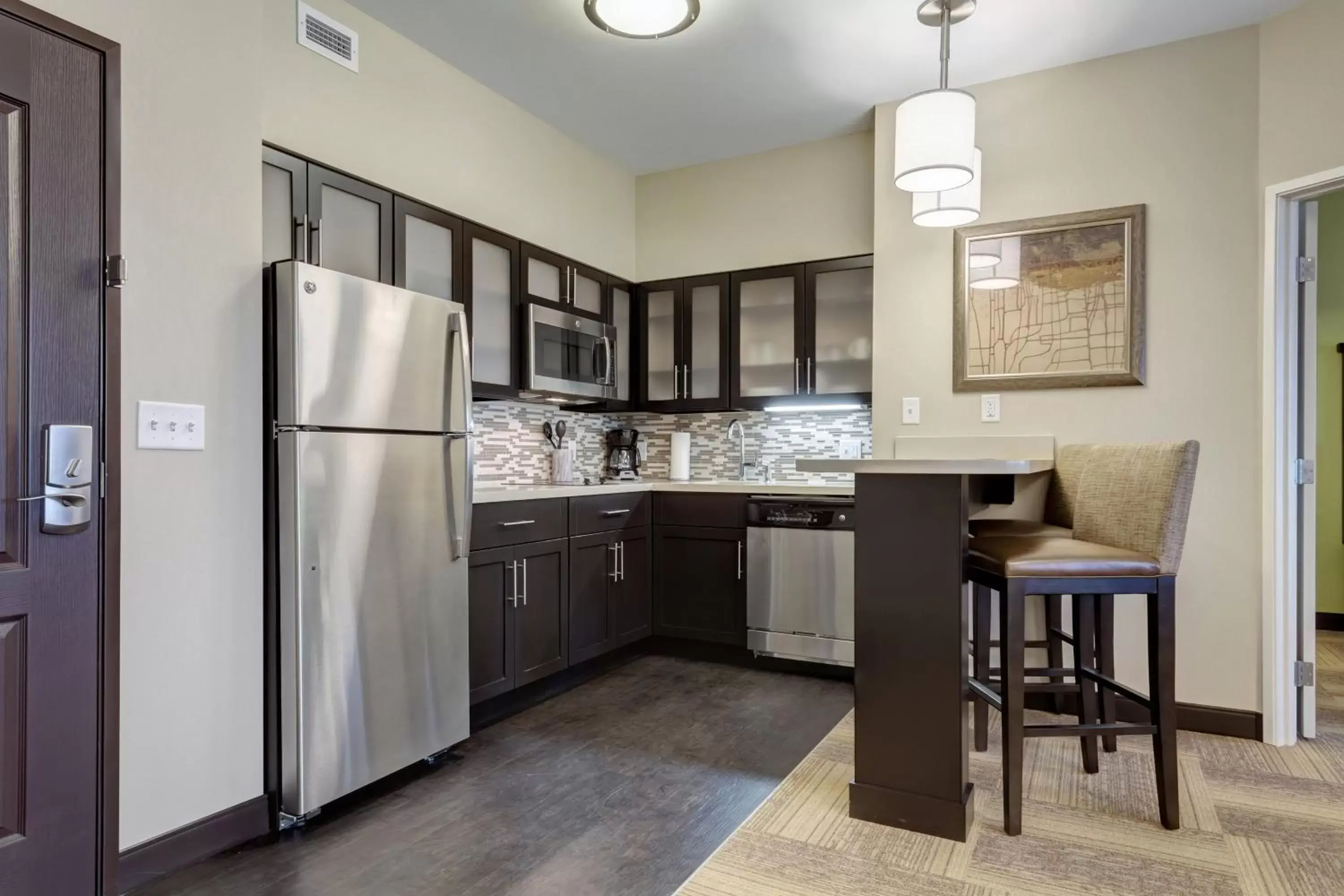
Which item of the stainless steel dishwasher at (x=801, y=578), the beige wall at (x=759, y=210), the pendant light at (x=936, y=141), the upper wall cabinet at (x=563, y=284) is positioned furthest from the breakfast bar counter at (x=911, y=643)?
the beige wall at (x=759, y=210)

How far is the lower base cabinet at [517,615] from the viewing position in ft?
9.36

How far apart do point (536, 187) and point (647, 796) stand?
9.34 ft

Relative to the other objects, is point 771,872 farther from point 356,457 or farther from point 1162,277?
point 1162,277

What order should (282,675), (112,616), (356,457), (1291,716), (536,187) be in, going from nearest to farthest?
(112,616) < (282,675) < (356,457) < (1291,716) < (536,187)

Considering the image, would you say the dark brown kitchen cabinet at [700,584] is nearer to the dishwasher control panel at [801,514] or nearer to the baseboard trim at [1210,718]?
the dishwasher control panel at [801,514]

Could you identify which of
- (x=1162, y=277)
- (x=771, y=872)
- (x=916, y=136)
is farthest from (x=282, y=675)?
(x=1162, y=277)

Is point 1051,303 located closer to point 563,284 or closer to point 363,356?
point 563,284

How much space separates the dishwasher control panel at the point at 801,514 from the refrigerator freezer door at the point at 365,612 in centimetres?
154

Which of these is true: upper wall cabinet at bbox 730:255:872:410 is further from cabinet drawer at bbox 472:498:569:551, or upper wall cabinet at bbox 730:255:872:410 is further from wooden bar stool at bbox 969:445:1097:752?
cabinet drawer at bbox 472:498:569:551

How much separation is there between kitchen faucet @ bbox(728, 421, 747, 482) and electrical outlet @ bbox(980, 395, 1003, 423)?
4.61ft

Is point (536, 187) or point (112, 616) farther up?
point (536, 187)

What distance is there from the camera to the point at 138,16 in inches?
72.2

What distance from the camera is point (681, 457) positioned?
434 centimetres

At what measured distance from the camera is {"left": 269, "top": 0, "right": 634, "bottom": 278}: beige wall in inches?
103
